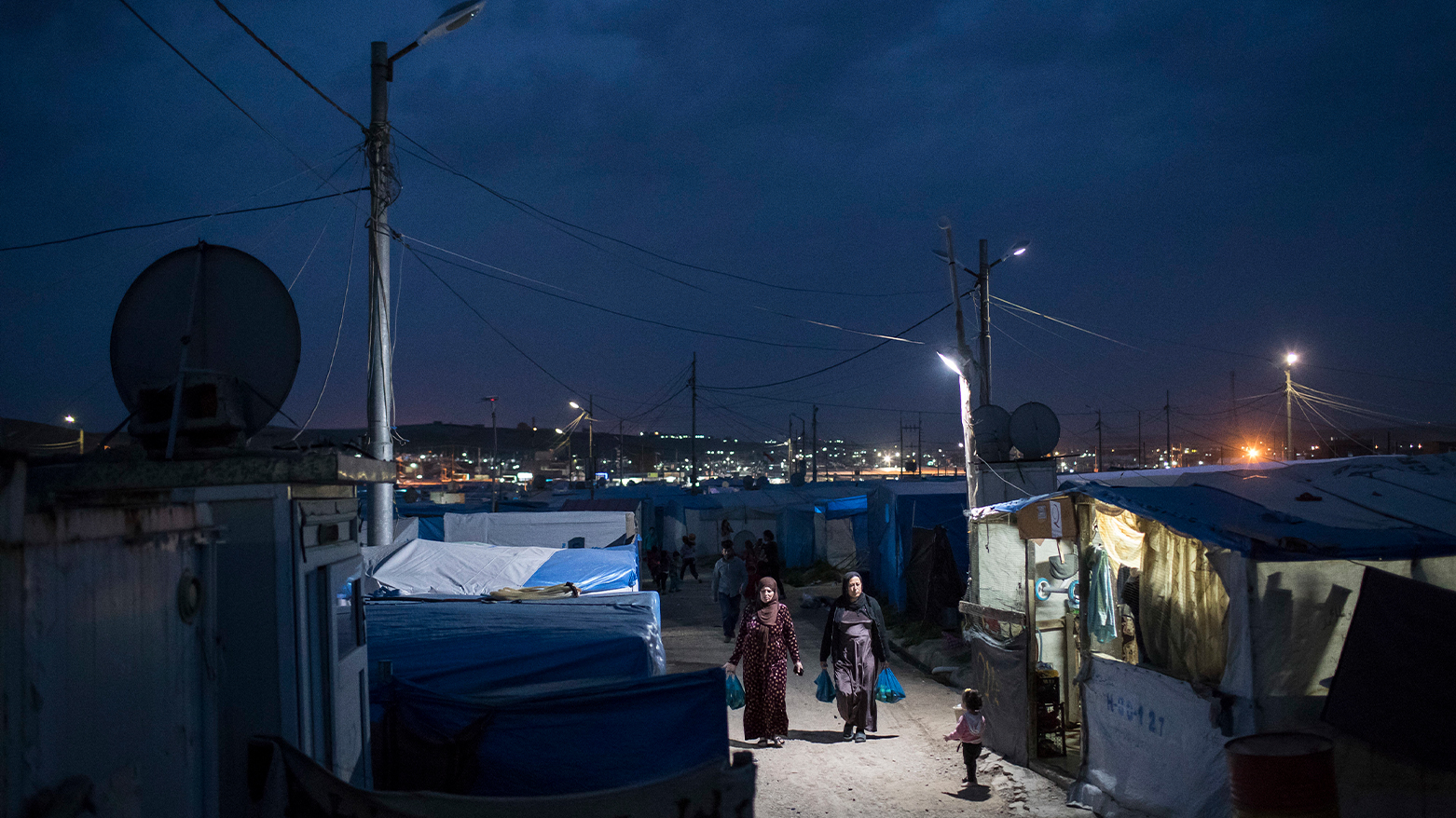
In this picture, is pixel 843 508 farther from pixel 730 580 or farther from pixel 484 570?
pixel 484 570

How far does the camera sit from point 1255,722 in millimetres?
5906

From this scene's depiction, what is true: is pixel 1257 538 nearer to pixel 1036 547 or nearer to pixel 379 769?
pixel 1036 547

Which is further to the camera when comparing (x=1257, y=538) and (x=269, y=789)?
(x=1257, y=538)

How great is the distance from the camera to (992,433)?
15.9 m

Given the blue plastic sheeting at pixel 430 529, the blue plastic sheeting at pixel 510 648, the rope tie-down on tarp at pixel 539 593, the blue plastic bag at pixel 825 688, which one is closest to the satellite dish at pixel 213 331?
the blue plastic sheeting at pixel 510 648

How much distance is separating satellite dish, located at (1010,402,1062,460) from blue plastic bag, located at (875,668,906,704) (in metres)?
7.63

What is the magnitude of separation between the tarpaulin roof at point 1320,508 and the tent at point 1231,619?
0.02 meters

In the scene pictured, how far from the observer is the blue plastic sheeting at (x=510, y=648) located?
21.8 ft

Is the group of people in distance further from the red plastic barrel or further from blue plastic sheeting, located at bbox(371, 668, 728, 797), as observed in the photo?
the red plastic barrel

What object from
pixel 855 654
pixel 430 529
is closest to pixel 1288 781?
pixel 855 654

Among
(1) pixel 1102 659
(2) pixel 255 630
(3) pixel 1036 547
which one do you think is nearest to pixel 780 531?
(3) pixel 1036 547

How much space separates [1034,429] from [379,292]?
11258 mm

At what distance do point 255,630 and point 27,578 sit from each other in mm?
1810

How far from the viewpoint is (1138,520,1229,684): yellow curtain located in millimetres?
6516
